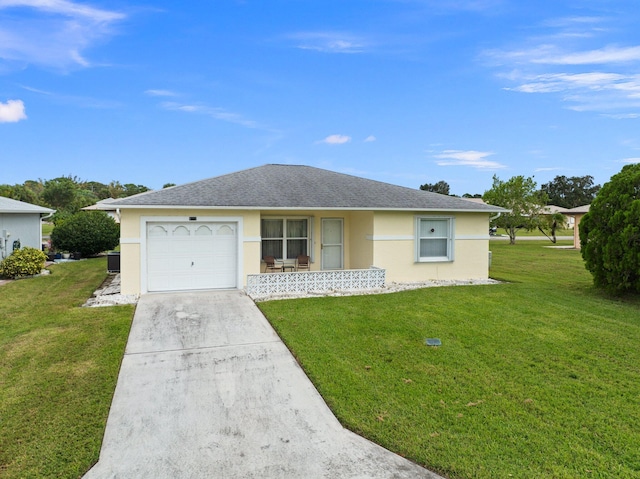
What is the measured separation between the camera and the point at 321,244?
14.0 metres

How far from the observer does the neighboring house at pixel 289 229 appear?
10.8m

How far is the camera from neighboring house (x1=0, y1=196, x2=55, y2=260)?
50.5 feet

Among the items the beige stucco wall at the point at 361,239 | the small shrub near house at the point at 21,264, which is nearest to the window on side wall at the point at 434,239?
the beige stucco wall at the point at 361,239

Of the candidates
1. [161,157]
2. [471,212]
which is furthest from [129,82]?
[471,212]

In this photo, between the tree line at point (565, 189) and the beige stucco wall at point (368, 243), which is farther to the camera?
the tree line at point (565, 189)

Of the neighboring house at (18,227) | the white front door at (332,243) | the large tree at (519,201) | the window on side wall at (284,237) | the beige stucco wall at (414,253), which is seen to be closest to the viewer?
the beige stucco wall at (414,253)

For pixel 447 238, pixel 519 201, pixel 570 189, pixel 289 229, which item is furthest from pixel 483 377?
pixel 570 189

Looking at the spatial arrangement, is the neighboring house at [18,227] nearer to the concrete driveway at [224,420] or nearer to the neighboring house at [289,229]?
the neighboring house at [289,229]

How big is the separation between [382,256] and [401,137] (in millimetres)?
13038

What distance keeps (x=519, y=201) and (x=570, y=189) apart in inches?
2467

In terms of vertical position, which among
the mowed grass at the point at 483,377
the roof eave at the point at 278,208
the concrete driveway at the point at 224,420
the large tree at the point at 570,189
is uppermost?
the large tree at the point at 570,189

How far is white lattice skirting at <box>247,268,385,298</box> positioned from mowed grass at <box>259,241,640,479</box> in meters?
1.25

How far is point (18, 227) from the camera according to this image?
16625 millimetres

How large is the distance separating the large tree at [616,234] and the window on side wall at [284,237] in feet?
29.1
